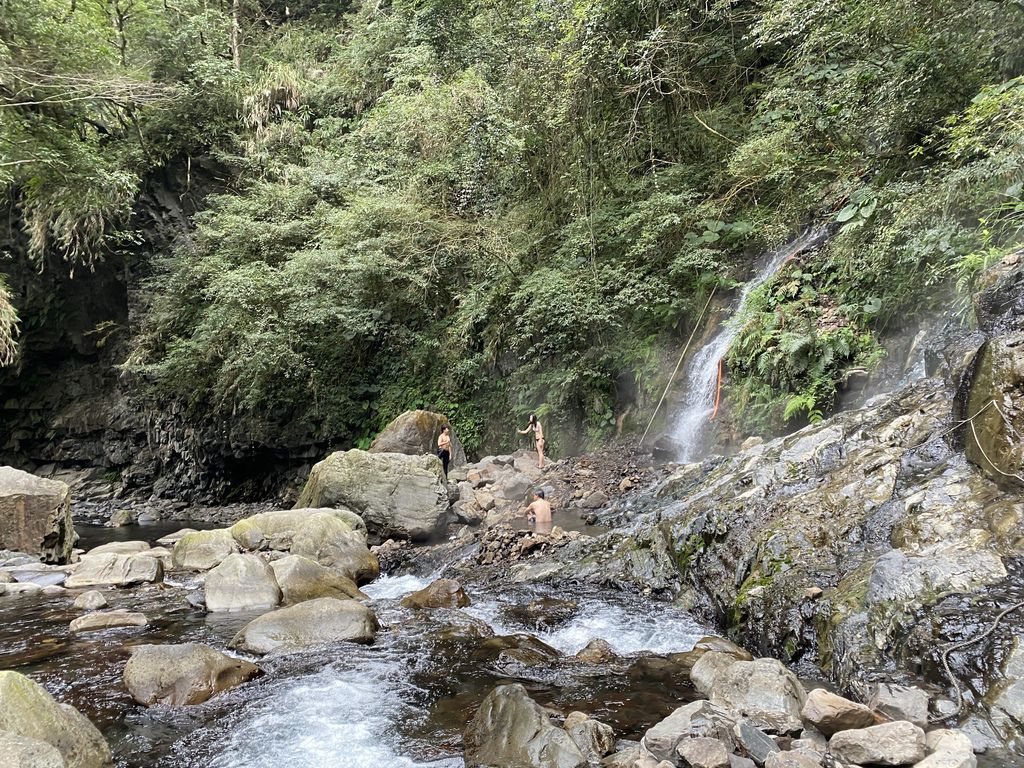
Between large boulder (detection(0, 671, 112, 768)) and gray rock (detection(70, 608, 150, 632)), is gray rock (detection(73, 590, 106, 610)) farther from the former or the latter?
large boulder (detection(0, 671, 112, 768))

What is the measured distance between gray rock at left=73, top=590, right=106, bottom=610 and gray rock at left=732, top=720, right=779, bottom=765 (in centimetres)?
734

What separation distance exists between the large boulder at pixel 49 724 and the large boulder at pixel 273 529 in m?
5.64

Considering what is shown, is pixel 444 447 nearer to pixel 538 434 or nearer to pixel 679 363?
pixel 538 434

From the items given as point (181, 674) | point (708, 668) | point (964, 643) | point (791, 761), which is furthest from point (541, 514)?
point (791, 761)

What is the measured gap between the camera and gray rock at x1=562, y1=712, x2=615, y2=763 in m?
3.71

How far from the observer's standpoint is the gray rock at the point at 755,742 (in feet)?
11.2

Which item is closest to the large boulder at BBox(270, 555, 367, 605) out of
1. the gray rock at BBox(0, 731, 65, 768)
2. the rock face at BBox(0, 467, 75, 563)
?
the gray rock at BBox(0, 731, 65, 768)

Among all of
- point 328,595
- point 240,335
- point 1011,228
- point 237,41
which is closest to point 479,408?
point 240,335

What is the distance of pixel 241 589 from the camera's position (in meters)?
7.65

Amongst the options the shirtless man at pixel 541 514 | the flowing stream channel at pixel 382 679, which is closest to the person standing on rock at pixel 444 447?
the shirtless man at pixel 541 514

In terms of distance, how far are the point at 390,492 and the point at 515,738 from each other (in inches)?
313

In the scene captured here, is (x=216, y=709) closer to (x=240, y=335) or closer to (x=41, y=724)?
(x=41, y=724)

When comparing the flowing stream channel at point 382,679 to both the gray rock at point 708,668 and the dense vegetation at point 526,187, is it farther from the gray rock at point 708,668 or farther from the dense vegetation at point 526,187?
the dense vegetation at point 526,187

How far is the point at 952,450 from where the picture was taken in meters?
5.48
